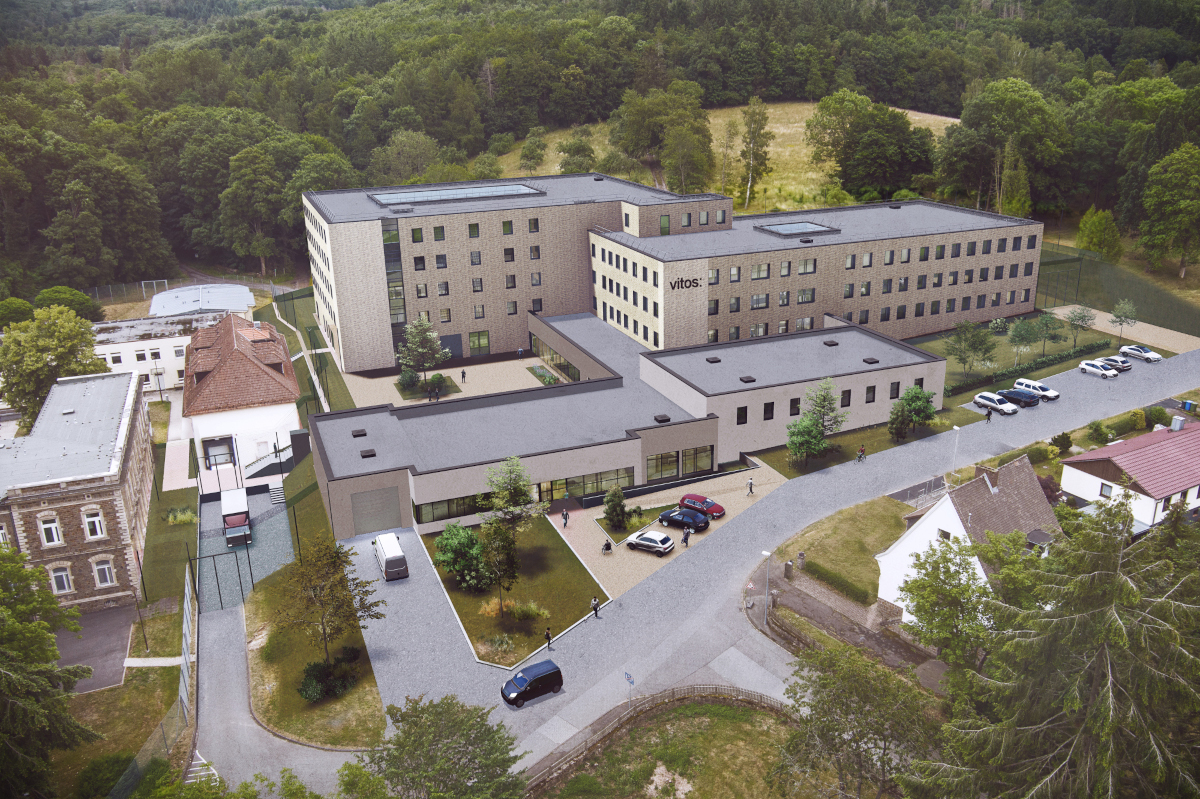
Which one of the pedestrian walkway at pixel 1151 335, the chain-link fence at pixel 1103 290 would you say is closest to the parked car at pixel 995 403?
the pedestrian walkway at pixel 1151 335

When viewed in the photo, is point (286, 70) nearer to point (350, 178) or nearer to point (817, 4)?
point (350, 178)

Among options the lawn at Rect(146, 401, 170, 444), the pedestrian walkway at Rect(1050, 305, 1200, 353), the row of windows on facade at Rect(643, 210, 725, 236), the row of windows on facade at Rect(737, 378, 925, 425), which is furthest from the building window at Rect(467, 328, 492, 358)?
the pedestrian walkway at Rect(1050, 305, 1200, 353)

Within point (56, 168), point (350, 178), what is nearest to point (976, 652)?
point (350, 178)

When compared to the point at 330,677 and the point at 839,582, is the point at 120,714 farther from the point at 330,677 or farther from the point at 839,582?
the point at 839,582

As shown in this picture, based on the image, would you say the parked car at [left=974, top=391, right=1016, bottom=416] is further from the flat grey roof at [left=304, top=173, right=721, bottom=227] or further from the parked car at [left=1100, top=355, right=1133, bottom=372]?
the flat grey roof at [left=304, top=173, right=721, bottom=227]

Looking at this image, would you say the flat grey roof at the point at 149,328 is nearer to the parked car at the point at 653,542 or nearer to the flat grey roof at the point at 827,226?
the flat grey roof at the point at 827,226
